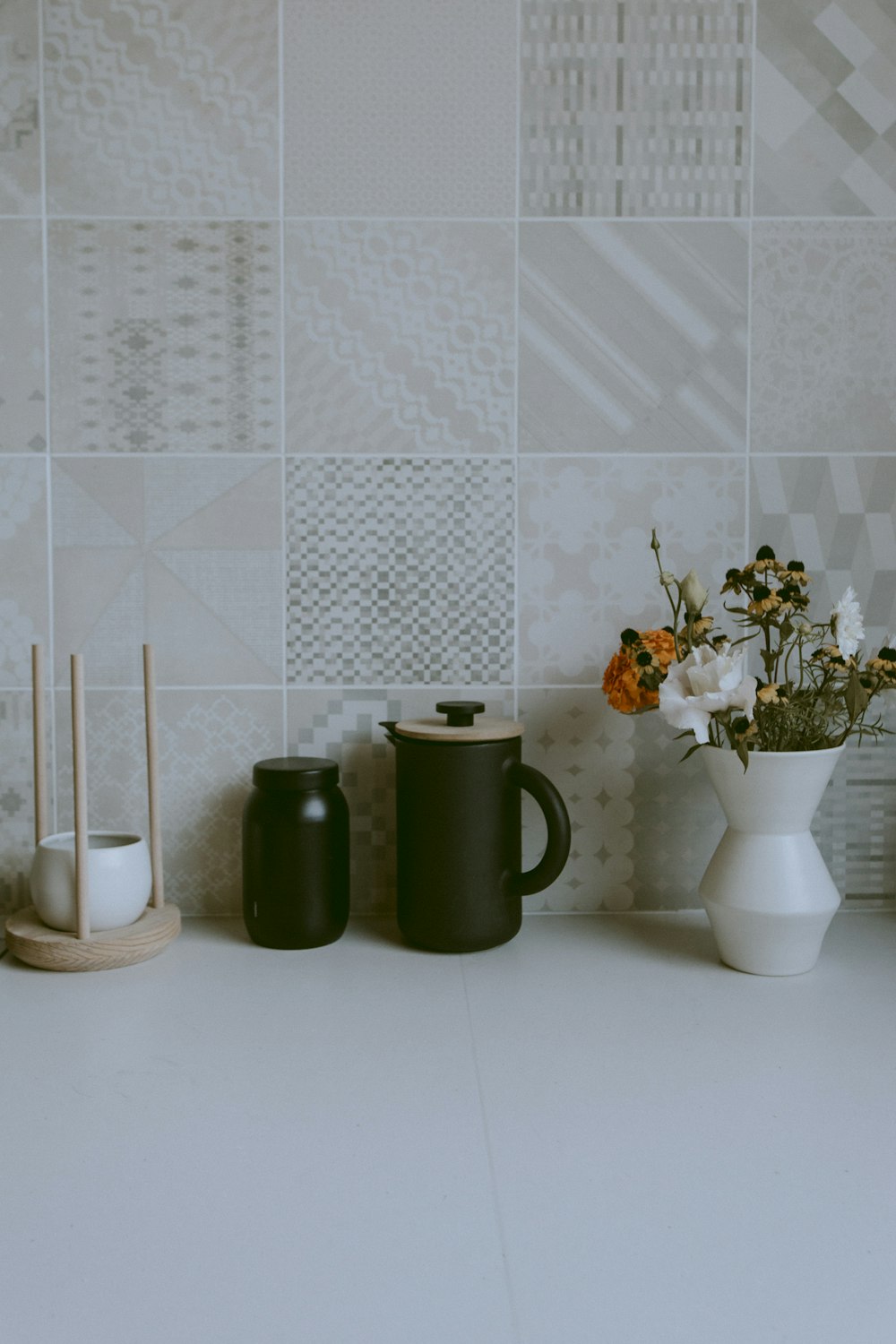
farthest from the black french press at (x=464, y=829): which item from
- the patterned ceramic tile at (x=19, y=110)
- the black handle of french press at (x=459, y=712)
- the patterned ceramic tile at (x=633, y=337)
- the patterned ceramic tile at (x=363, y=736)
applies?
the patterned ceramic tile at (x=19, y=110)

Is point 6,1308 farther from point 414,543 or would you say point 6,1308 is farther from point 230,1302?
point 414,543

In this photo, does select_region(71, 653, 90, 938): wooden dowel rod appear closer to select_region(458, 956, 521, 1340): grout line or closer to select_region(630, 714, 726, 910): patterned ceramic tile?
select_region(458, 956, 521, 1340): grout line

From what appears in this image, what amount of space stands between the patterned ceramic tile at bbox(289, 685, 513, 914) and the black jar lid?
0.09 metres

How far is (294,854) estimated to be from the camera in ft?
3.60

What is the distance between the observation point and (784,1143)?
0.73m

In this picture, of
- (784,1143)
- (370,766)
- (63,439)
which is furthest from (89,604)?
(784,1143)

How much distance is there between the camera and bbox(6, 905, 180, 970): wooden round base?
104 centimetres

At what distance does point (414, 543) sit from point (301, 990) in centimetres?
48

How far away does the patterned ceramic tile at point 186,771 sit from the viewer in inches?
47.8

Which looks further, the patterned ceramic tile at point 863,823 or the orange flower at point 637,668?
the patterned ceramic tile at point 863,823

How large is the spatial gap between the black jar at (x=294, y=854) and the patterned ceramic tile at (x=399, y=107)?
606 millimetres

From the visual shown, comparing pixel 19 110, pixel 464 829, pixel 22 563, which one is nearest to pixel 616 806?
pixel 464 829

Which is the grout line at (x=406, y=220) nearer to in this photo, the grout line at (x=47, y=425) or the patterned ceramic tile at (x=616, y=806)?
the grout line at (x=47, y=425)

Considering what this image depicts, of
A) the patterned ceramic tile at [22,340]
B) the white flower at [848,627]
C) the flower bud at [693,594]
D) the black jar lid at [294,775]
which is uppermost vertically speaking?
the patterned ceramic tile at [22,340]
